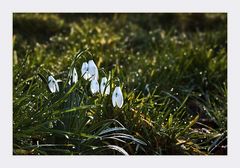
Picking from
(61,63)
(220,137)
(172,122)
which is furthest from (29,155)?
(61,63)

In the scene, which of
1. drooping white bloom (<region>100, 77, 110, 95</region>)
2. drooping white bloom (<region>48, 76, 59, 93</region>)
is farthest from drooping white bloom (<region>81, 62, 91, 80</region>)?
drooping white bloom (<region>48, 76, 59, 93</region>)

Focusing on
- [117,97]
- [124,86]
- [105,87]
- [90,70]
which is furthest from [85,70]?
[124,86]

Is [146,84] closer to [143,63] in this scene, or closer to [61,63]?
[143,63]

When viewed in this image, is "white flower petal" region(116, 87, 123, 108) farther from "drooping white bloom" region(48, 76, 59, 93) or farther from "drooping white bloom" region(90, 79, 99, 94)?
"drooping white bloom" region(48, 76, 59, 93)

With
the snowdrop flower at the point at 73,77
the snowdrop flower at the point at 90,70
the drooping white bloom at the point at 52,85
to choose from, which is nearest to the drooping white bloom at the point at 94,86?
the snowdrop flower at the point at 90,70

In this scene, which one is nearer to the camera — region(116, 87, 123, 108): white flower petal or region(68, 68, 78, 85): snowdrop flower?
region(116, 87, 123, 108): white flower petal

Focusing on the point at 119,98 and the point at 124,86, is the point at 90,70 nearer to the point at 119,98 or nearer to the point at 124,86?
the point at 119,98
